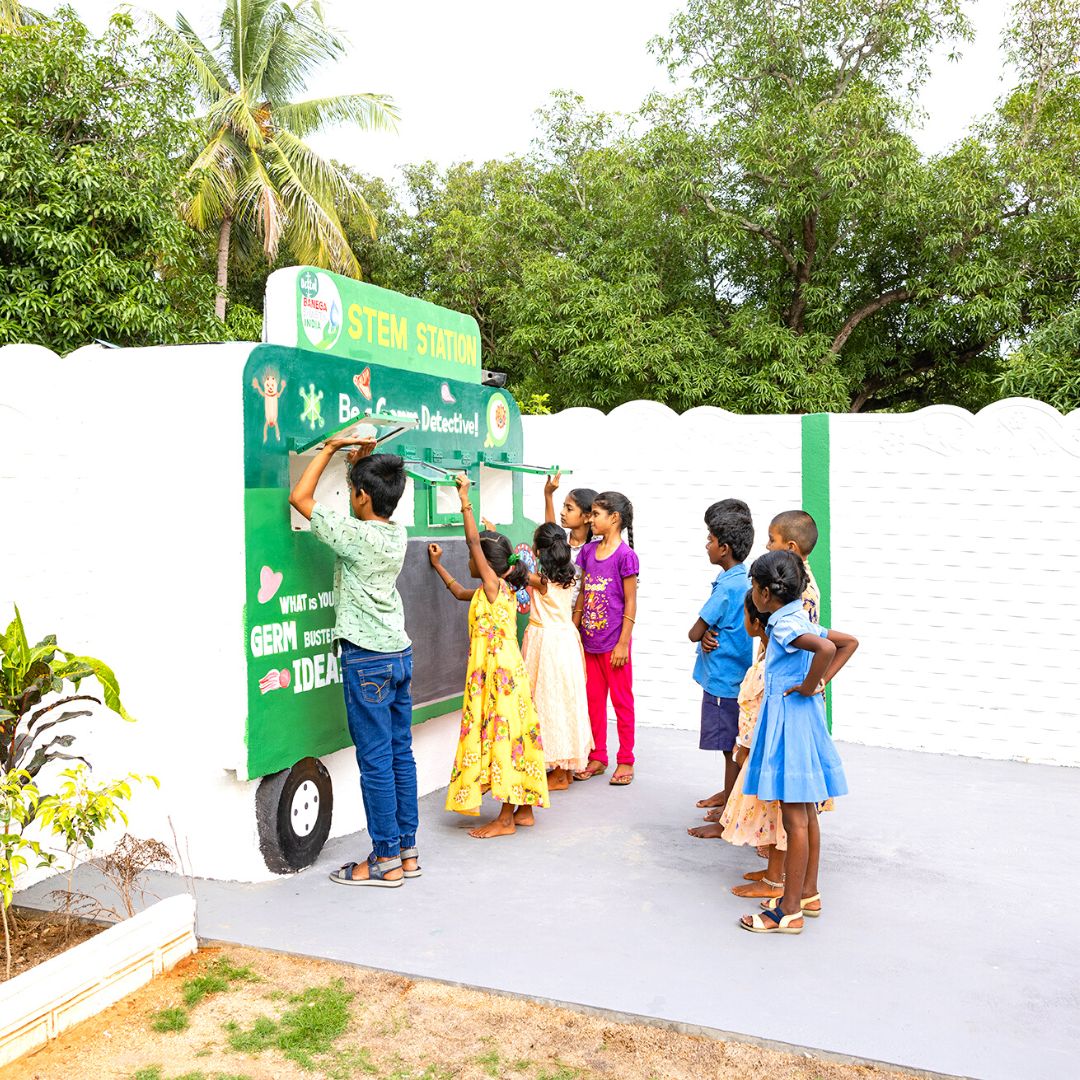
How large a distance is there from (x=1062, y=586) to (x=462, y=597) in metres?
3.69

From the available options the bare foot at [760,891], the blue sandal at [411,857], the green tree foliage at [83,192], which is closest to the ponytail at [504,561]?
the blue sandal at [411,857]

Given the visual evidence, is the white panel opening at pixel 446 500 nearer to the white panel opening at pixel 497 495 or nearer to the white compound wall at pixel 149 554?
the white panel opening at pixel 497 495

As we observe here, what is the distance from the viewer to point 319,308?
4648 millimetres

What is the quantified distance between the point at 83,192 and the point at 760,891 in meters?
9.98

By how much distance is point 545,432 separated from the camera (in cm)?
759

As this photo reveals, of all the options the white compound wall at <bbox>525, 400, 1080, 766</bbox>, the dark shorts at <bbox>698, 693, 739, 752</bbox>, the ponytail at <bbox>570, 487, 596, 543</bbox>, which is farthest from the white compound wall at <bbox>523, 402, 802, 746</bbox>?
the dark shorts at <bbox>698, 693, 739, 752</bbox>

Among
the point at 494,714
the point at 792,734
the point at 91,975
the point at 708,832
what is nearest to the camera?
the point at 91,975

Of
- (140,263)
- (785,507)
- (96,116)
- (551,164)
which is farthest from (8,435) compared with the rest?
(551,164)

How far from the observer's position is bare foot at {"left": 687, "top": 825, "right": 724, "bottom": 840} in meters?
4.93

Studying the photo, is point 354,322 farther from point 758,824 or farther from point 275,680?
point 758,824

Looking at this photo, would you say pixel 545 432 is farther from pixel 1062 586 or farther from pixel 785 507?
pixel 1062 586

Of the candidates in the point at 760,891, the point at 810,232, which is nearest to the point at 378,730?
the point at 760,891

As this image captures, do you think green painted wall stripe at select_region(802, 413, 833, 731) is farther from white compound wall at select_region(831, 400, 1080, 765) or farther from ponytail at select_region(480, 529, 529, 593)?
ponytail at select_region(480, 529, 529, 593)

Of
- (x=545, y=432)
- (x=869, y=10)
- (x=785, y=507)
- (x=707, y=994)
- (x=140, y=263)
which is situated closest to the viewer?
(x=707, y=994)
